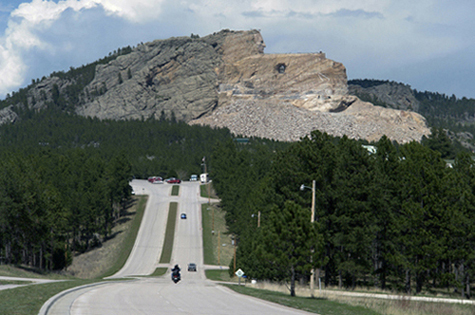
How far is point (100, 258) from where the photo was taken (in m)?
83.1

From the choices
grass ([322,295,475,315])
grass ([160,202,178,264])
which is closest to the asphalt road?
grass ([160,202,178,264])

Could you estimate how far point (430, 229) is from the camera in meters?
40.6

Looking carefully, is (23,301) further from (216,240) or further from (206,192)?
(206,192)

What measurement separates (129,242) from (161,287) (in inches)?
2434

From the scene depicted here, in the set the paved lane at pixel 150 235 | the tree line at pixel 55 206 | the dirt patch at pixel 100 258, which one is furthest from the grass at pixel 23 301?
the paved lane at pixel 150 235

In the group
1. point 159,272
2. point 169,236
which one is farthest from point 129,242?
point 159,272

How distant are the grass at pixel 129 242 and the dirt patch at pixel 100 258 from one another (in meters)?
0.72

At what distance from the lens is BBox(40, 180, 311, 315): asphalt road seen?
62.3ft

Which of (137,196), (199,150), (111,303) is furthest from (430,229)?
(199,150)

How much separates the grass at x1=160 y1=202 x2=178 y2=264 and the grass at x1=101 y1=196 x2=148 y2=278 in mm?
6078

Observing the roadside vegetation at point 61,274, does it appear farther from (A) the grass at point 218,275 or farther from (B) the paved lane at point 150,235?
(A) the grass at point 218,275

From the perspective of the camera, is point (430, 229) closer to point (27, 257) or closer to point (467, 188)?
point (467, 188)

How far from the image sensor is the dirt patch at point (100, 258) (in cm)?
7354

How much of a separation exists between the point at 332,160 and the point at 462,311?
23298mm
